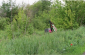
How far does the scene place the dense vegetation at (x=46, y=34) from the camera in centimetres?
539

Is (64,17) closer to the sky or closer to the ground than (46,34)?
closer to the sky

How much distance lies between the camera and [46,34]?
7.74m

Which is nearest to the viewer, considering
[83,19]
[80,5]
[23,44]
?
[23,44]

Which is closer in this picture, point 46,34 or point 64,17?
point 46,34

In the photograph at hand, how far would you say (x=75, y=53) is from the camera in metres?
5.68

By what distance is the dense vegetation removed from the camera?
5395mm

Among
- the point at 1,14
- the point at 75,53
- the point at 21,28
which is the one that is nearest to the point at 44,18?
the point at 1,14

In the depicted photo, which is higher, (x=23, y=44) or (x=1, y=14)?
(x=1, y=14)

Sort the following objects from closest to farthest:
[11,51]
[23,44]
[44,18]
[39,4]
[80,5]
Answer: [11,51], [23,44], [80,5], [44,18], [39,4]

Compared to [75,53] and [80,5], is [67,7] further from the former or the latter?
[75,53]

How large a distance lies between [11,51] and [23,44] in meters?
0.64

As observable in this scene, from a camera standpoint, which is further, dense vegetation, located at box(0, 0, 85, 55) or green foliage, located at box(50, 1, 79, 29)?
green foliage, located at box(50, 1, 79, 29)

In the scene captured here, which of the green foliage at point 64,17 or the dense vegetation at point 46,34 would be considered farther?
the green foliage at point 64,17

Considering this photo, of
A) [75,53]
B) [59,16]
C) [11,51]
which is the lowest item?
[75,53]
